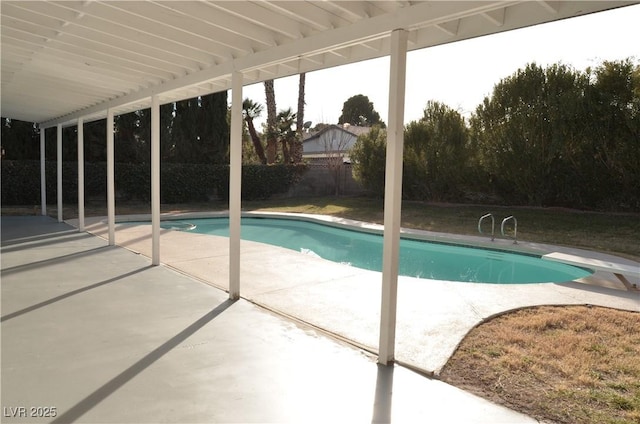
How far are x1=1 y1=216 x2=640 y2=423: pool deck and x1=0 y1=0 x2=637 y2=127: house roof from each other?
265 cm

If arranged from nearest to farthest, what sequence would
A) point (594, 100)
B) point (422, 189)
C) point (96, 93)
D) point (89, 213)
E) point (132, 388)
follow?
point (132, 388)
point (96, 93)
point (594, 100)
point (89, 213)
point (422, 189)

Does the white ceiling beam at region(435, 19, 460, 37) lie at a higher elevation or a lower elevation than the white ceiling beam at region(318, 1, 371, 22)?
lower

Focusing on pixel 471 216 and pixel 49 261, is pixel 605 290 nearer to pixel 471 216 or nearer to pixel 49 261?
pixel 471 216

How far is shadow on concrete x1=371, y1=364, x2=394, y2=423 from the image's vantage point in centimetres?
264

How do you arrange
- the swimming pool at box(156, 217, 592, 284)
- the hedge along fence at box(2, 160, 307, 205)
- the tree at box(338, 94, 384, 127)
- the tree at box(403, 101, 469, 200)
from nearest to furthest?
the swimming pool at box(156, 217, 592, 284) < the hedge along fence at box(2, 160, 307, 205) < the tree at box(403, 101, 469, 200) < the tree at box(338, 94, 384, 127)

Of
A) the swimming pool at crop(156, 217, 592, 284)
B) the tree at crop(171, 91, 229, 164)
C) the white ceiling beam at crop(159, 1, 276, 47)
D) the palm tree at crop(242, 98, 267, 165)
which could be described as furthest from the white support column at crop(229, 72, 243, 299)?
the palm tree at crop(242, 98, 267, 165)

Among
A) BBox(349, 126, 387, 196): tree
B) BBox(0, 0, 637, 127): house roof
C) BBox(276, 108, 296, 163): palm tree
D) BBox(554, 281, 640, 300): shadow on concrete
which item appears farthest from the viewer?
BBox(276, 108, 296, 163): palm tree

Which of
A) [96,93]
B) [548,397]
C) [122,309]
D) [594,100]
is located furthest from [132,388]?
[594,100]

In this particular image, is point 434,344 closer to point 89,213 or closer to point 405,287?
point 405,287

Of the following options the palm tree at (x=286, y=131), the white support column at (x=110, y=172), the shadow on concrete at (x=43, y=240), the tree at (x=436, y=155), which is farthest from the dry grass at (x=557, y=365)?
the palm tree at (x=286, y=131)

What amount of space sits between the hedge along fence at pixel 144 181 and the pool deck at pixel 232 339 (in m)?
9.24

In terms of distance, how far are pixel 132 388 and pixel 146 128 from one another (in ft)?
54.0

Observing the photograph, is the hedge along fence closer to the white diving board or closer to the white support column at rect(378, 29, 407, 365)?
the white diving board

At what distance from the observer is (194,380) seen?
3020mm
